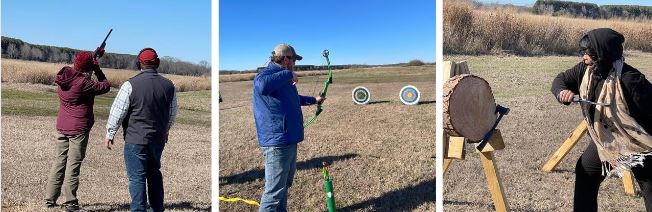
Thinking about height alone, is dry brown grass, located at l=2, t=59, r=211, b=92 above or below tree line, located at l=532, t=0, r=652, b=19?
below

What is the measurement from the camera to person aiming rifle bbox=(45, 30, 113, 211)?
341 cm

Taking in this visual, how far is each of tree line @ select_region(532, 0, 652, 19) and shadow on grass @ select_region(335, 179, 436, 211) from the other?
6.32 feet

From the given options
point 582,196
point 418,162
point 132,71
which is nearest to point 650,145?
point 582,196

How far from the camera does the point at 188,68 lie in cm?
345

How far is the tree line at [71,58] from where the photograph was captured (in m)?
3.42

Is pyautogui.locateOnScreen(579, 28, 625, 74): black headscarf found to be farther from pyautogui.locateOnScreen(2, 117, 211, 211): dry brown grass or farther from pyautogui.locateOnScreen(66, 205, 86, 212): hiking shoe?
pyautogui.locateOnScreen(66, 205, 86, 212): hiking shoe

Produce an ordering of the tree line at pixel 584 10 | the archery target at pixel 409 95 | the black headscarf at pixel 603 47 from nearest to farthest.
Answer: the black headscarf at pixel 603 47 < the archery target at pixel 409 95 < the tree line at pixel 584 10

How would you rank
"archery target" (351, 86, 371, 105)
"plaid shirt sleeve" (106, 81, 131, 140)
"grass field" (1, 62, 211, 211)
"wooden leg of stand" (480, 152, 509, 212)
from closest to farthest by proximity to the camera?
"wooden leg of stand" (480, 152, 509, 212) < "plaid shirt sleeve" (106, 81, 131, 140) < "archery target" (351, 86, 371, 105) < "grass field" (1, 62, 211, 211)

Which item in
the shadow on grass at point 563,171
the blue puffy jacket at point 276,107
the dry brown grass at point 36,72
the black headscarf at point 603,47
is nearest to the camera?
the black headscarf at point 603,47

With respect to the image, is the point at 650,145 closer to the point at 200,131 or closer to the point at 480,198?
the point at 480,198

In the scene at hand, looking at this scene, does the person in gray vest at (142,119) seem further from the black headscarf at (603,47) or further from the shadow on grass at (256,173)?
the black headscarf at (603,47)

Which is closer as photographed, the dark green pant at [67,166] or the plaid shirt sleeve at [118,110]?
the plaid shirt sleeve at [118,110]

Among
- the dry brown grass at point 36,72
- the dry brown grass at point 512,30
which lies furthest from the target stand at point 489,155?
the dry brown grass at point 36,72

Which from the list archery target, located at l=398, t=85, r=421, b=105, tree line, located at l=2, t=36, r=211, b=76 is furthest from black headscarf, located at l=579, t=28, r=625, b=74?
tree line, located at l=2, t=36, r=211, b=76
